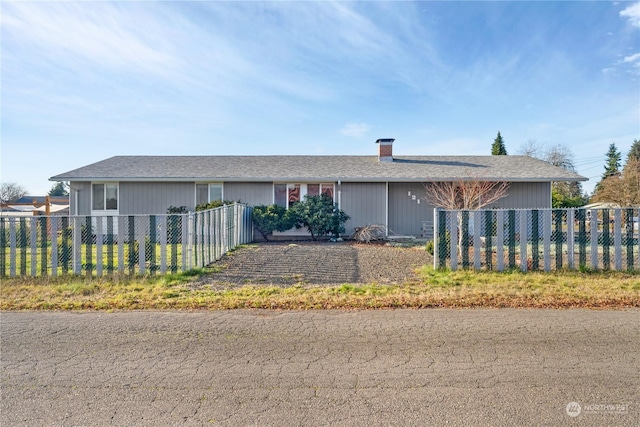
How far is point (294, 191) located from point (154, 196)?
6.02 meters

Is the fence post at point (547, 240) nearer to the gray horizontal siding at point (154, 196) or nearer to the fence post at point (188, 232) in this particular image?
the fence post at point (188, 232)

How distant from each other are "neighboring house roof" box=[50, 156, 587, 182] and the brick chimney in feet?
1.41

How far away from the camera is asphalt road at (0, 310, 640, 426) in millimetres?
2533

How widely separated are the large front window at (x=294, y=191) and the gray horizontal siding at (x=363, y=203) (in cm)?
77

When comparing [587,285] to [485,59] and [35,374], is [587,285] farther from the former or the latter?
[485,59]

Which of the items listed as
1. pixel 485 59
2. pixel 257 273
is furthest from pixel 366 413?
pixel 485 59

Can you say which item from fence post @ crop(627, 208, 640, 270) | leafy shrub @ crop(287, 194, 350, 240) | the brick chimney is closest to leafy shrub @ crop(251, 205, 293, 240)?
leafy shrub @ crop(287, 194, 350, 240)

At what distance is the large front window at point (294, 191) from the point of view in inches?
587

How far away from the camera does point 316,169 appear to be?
1546 cm

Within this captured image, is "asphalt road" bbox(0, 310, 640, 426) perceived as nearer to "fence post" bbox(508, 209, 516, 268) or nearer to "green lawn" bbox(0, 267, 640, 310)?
"green lawn" bbox(0, 267, 640, 310)

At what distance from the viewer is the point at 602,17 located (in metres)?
10.1

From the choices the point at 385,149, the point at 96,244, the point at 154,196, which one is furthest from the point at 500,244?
the point at 154,196

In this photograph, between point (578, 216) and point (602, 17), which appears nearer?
point (578, 216)

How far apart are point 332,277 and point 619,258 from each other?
638 cm
